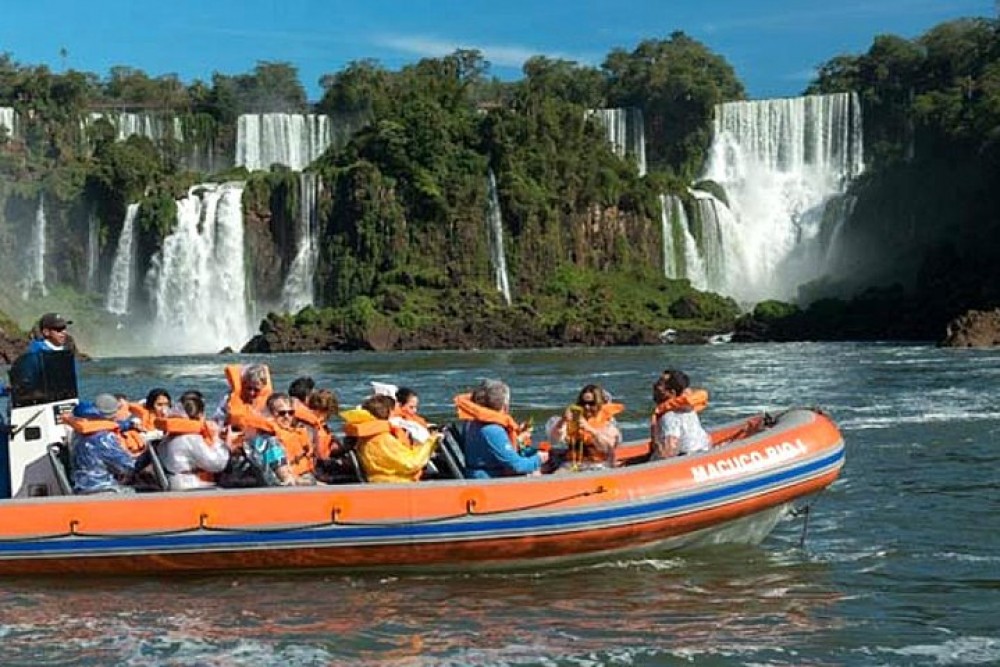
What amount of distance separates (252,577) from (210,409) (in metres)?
15.3

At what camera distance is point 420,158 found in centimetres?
7075

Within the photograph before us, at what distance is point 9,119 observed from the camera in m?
78.8

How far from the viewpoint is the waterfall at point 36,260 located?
229ft

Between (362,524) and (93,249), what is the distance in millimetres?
64366

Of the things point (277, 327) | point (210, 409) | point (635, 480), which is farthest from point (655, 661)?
point (277, 327)

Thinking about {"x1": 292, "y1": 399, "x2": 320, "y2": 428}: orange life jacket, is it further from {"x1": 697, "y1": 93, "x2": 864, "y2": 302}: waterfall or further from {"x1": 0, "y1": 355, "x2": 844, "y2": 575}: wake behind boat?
{"x1": 697, "y1": 93, "x2": 864, "y2": 302}: waterfall

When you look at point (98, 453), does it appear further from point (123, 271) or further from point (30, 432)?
point (123, 271)

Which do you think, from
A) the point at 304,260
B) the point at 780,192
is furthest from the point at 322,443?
the point at 780,192

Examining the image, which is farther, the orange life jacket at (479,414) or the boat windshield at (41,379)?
the boat windshield at (41,379)

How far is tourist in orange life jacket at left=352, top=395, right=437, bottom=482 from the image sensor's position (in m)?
9.05

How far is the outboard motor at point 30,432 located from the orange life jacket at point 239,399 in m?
1.10

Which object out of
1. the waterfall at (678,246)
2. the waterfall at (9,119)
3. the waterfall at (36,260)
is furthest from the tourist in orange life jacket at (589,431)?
the waterfall at (9,119)

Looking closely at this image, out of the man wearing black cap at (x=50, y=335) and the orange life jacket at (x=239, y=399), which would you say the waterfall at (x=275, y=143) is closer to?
the man wearing black cap at (x=50, y=335)

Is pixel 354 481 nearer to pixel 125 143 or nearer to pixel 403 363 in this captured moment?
pixel 403 363
